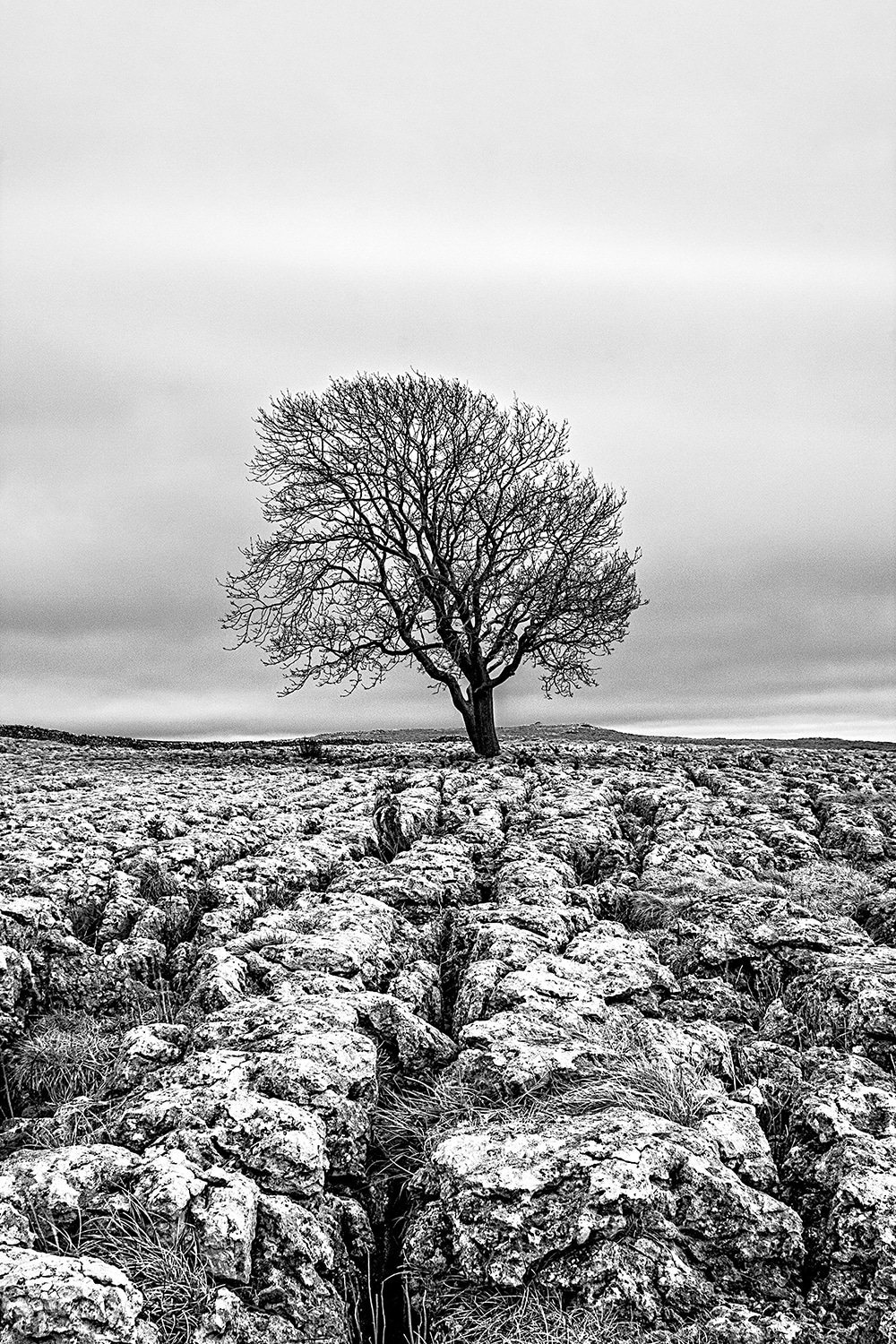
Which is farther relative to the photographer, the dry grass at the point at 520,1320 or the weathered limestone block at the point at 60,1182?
the weathered limestone block at the point at 60,1182

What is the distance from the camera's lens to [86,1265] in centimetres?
446

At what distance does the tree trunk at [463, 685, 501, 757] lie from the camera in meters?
23.0

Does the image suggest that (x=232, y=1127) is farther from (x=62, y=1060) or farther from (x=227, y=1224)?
(x=62, y=1060)

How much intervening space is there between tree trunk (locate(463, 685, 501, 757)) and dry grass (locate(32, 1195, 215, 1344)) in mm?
18289

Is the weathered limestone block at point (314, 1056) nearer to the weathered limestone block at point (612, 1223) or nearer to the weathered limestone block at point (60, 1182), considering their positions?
the weathered limestone block at point (612, 1223)

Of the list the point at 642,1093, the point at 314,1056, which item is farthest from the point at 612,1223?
the point at 314,1056

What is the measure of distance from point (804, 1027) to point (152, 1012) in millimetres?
5417

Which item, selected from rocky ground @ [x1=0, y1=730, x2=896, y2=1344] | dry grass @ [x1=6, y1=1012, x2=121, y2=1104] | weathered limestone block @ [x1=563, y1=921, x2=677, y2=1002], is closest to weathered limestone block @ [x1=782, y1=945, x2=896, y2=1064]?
rocky ground @ [x1=0, y1=730, x2=896, y2=1344]

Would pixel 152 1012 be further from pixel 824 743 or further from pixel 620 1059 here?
pixel 824 743

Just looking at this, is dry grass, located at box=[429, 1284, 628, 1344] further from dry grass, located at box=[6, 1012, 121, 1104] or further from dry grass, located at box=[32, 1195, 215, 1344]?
dry grass, located at box=[6, 1012, 121, 1104]

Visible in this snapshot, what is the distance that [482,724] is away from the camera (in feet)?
75.4

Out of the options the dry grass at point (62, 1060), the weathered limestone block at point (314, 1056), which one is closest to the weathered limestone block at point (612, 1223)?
the weathered limestone block at point (314, 1056)

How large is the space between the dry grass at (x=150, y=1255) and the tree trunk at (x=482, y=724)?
60.0 ft

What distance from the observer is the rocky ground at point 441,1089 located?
4.69m
